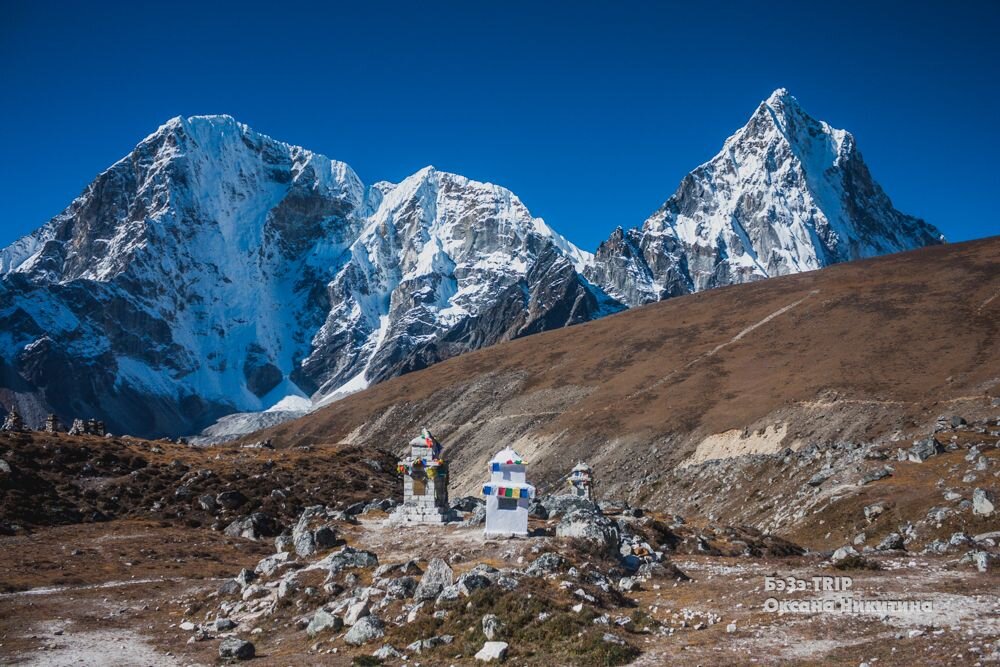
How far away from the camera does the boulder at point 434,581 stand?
23.5 meters

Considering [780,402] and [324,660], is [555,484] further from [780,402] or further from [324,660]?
[324,660]

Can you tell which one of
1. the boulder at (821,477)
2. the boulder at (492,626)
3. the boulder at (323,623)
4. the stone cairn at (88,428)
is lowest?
the boulder at (323,623)

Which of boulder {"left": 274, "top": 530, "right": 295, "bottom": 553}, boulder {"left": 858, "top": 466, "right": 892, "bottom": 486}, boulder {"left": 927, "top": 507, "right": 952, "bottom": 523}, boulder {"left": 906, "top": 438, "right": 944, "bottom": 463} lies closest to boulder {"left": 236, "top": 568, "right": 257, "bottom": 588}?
boulder {"left": 274, "top": 530, "right": 295, "bottom": 553}

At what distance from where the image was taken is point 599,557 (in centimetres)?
2697

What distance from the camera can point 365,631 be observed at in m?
22.4

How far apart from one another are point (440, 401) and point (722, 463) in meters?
82.1

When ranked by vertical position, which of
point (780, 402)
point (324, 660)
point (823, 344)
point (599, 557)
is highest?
point (823, 344)

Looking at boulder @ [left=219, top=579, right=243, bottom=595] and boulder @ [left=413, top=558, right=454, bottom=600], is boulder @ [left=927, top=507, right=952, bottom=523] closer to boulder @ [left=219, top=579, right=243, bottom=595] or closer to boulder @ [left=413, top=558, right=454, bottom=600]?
boulder @ [left=413, top=558, right=454, bottom=600]

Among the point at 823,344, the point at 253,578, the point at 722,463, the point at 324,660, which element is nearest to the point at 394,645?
the point at 324,660

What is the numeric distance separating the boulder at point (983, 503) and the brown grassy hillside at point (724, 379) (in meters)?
26.9

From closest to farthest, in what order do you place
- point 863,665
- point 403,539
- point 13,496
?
point 863,665 < point 403,539 < point 13,496

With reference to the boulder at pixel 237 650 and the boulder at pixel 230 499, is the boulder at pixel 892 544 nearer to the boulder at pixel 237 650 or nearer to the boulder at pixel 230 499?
the boulder at pixel 237 650

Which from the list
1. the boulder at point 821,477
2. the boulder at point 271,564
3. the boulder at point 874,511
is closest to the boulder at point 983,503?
the boulder at point 874,511

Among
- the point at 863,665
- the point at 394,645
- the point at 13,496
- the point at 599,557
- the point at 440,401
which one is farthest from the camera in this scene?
the point at 440,401
